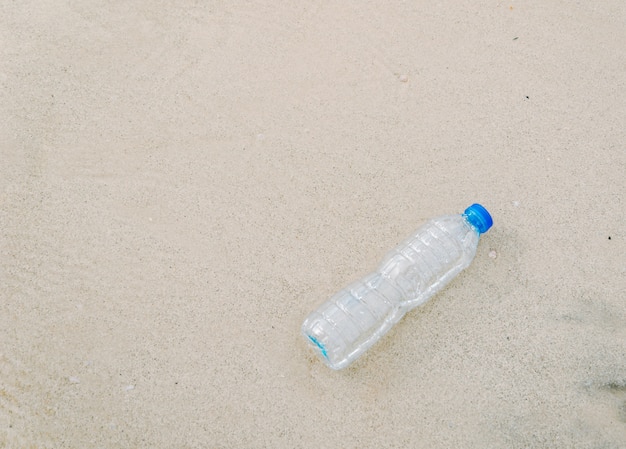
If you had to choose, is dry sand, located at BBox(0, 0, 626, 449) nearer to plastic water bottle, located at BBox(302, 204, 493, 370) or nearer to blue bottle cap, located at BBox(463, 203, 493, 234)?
plastic water bottle, located at BBox(302, 204, 493, 370)

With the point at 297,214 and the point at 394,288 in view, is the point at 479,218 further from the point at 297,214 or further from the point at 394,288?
the point at 297,214

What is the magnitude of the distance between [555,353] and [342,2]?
71.7 inches

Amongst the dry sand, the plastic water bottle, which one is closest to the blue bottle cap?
the plastic water bottle

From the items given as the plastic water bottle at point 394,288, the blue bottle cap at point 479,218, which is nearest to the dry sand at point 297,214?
the plastic water bottle at point 394,288

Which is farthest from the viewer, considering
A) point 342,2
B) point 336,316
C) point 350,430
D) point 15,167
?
point 342,2

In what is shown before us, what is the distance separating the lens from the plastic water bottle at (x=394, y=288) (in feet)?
6.48

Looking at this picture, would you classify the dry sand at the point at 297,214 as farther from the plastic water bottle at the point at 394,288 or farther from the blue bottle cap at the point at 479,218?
the blue bottle cap at the point at 479,218

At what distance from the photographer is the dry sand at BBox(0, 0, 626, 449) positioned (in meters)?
1.88

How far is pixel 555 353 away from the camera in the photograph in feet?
6.45

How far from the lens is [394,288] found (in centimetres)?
209

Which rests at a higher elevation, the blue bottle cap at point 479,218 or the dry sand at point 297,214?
the blue bottle cap at point 479,218

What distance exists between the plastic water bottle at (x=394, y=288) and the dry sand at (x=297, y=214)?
52 mm

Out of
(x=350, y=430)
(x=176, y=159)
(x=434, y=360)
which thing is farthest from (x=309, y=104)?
(x=350, y=430)

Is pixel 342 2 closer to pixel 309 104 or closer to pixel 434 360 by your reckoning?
pixel 309 104
